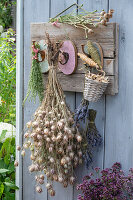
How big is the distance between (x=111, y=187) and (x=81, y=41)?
83cm

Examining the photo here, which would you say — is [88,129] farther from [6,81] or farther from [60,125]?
[6,81]

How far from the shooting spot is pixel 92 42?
169 centimetres

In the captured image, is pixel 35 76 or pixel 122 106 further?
pixel 35 76

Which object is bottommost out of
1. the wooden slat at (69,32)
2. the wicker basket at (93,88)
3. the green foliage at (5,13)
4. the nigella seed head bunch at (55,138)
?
the nigella seed head bunch at (55,138)

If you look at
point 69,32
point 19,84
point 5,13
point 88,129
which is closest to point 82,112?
point 88,129

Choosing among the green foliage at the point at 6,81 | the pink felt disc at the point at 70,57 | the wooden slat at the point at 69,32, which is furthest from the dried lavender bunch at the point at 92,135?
the green foliage at the point at 6,81

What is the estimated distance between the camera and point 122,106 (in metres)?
1.69

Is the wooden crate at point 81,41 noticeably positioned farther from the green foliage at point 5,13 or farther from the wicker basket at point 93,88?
the green foliage at point 5,13

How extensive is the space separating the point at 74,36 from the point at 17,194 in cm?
123

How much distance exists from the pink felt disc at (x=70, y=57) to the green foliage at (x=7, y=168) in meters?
0.90

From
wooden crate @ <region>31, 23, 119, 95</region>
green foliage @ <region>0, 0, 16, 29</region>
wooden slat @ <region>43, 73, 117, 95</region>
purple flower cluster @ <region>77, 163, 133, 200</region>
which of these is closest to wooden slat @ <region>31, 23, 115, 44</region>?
wooden crate @ <region>31, 23, 119, 95</region>

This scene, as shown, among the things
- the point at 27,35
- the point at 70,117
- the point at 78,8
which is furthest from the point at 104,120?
the point at 27,35

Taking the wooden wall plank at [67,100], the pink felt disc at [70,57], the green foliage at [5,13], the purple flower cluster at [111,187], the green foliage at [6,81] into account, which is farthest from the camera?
the green foliage at [5,13]

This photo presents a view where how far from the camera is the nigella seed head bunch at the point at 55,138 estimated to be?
165 cm
